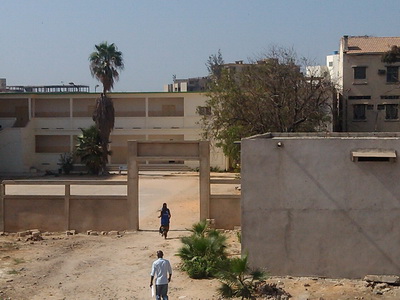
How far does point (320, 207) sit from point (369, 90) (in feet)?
105

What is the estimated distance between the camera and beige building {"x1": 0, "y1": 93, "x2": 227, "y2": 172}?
170 feet

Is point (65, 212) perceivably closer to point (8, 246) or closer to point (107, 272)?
point (8, 246)

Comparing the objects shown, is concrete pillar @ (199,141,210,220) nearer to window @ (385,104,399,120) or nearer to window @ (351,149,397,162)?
window @ (351,149,397,162)

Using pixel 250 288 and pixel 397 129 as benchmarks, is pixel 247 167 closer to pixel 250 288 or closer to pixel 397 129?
pixel 250 288

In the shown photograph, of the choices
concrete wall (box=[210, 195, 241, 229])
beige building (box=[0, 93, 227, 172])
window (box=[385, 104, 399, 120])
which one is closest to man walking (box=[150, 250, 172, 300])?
concrete wall (box=[210, 195, 241, 229])

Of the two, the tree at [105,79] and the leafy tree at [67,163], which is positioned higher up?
the tree at [105,79]

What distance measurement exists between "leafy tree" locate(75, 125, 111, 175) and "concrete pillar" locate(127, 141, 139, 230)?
23521 millimetres

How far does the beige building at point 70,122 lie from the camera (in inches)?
2041

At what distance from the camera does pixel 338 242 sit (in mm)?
17375

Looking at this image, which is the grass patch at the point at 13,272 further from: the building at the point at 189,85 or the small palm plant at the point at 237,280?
the building at the point at 189,85

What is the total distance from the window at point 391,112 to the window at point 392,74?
73.0 inches

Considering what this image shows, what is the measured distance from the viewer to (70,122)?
53.9m

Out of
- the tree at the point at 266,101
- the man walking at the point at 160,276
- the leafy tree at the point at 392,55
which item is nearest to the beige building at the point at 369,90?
the leafy tree at the point at 392,55

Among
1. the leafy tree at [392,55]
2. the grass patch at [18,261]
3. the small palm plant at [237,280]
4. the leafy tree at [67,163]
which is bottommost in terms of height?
the grass patch at [18,261]
